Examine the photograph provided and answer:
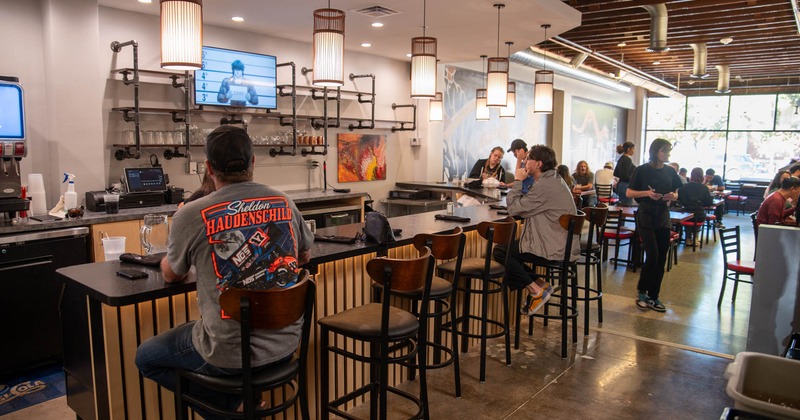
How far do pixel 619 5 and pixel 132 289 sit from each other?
22.2ft

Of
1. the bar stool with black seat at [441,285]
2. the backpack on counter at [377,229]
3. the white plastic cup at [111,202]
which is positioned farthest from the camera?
the white plastic cup at [111,202]

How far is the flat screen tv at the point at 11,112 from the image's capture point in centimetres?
417

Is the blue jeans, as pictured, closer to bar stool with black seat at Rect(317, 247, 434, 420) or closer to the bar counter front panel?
the bar counter front panel

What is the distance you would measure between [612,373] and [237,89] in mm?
4607

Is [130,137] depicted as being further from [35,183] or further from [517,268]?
[517,268]

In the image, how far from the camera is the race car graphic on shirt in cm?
198

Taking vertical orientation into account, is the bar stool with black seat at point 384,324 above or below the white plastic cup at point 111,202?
below

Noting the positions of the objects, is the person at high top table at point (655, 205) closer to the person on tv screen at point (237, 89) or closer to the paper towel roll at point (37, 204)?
the person on tv screen at point (237, 89)

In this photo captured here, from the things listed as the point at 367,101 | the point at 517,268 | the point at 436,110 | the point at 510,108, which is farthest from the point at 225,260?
the point at 436,110

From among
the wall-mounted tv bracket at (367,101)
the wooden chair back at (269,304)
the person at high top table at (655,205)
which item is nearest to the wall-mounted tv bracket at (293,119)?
the wall-mounted tv bracket at (367,101)

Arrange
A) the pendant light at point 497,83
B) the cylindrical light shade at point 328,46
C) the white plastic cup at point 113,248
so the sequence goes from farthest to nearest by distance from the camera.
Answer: the pendant light at point 497,83, the cylindrical light shade at point 328,46, the white plastic cup at point 113,248

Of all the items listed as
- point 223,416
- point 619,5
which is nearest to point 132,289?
point 223,416

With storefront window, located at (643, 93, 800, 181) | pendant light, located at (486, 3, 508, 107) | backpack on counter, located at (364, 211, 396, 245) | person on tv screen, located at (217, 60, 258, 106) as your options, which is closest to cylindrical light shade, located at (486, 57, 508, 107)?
pendant light, located at (486, 3, 508, 107)

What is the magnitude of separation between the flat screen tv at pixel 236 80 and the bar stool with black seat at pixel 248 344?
4126 millimetres
